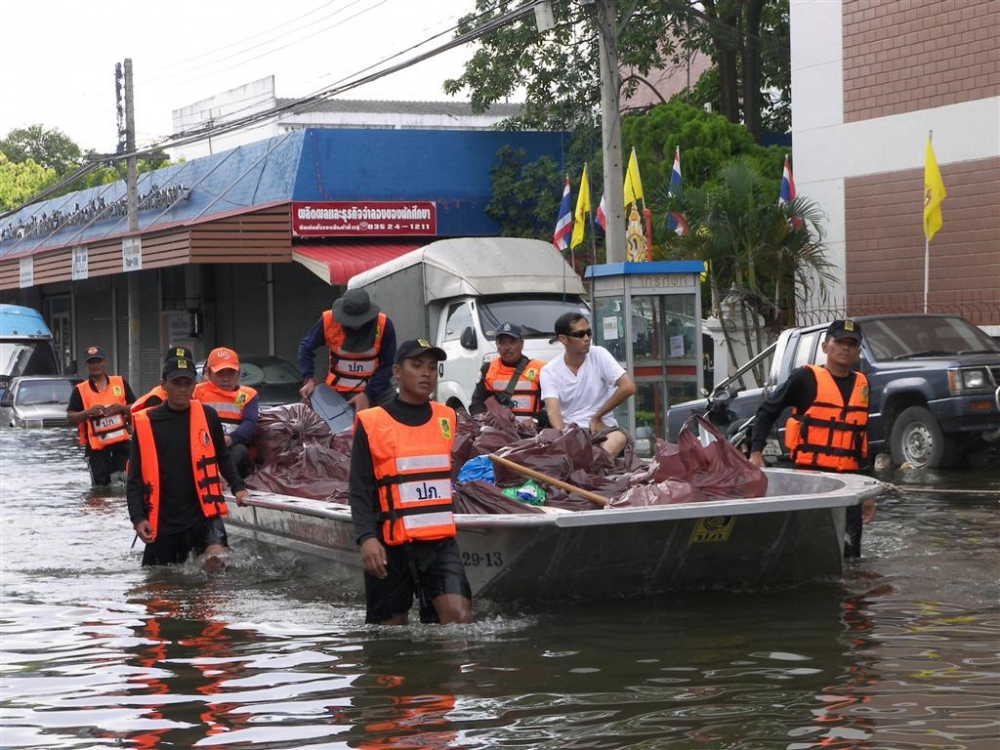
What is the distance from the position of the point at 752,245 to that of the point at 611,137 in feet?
9.94

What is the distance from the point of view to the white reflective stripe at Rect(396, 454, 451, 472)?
7.63 metres

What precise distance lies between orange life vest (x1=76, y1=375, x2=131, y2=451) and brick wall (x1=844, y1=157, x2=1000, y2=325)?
1063cm

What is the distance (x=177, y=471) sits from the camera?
10000 millimetres

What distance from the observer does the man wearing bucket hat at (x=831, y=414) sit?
1005cm

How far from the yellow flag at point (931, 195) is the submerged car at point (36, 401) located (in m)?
16.7

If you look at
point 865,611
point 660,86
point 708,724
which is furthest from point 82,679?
point 660,86

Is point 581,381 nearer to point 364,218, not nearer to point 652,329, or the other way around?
point 652,329

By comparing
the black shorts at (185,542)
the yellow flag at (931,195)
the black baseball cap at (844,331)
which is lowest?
the black shorts at (185,542)

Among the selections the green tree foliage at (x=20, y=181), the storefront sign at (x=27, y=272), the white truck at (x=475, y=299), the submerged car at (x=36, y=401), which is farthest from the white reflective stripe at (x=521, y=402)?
the green tree foliage at (x=20, y=181)

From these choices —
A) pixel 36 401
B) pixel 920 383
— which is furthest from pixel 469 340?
pixel 36 401

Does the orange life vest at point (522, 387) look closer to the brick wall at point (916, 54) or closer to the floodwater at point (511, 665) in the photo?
the floodwater at point (511, 665)

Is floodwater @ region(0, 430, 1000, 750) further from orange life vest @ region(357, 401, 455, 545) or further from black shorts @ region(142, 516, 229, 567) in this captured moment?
orange life vest @ region(357, 401, 455, 545)

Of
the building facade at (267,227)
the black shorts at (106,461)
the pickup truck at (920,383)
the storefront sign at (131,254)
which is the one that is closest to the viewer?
the pickup truck at (920,383)

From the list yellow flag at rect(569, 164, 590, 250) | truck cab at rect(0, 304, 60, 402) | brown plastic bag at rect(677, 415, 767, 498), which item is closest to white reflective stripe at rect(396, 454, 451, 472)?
brown plastic bag at rect(677, 415, 767, 498)
